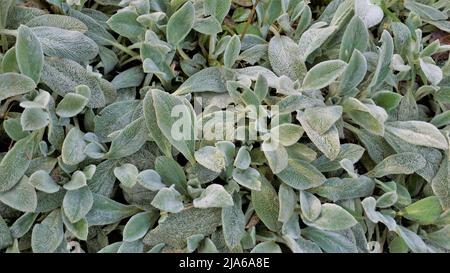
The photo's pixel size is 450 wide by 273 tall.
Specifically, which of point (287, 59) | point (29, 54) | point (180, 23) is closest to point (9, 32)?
point (29, 54)

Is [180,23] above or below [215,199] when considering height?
above

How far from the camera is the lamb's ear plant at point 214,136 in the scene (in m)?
1.15

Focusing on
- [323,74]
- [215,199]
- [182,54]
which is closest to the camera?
[215,199]

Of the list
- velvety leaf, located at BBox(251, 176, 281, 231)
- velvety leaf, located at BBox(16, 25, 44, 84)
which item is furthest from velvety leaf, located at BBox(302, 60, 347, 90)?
velvety leaf, located at BBox(16, 25, 44, 84)

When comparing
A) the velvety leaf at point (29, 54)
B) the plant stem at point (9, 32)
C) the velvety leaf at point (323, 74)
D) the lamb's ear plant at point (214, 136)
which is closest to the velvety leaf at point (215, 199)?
the lamb's ear plant at point (214, 136)

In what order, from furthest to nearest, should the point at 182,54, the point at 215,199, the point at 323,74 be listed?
1. the point at 182,54
2. the point at 323,74
3. the point at 215,199

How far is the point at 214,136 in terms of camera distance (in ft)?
3.91

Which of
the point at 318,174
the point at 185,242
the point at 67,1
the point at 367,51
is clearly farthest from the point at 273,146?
the point at 67,1

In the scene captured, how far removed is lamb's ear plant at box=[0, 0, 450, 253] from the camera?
1.15 m

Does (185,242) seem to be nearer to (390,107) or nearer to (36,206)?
(36,206)

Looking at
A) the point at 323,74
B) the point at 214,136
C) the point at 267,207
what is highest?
the point at 323,74

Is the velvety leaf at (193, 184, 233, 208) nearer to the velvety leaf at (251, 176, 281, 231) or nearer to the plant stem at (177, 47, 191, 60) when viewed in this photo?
the velvety leaf at (251, 176, 281, 231)

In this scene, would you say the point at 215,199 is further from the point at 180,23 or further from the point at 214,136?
the point at 180,23

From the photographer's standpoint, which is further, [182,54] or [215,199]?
[182,54]
